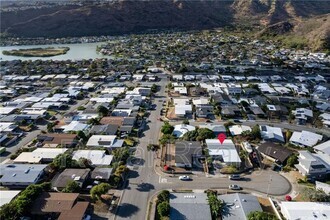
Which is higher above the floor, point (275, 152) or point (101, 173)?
point (275, 152)

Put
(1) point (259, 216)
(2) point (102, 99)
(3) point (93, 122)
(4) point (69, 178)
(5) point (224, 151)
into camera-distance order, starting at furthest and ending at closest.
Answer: (2) point (102, 99), (3) point (93, 122), (5) point (224, 151), (4) point (69, 178), (1) point (259, 216)

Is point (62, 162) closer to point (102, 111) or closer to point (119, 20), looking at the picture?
point (102, 111)

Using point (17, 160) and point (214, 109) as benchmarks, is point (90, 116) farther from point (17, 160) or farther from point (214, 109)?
point (214, 109)

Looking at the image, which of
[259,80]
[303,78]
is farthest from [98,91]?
[303,78]

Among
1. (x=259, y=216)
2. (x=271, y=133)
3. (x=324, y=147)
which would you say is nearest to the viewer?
(x=259, y=216)

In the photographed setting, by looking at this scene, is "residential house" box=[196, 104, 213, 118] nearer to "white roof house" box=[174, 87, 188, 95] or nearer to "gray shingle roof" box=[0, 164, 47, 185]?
"white roof house" box=[174, 87, 188, 95]

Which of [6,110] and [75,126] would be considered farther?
[6,110]

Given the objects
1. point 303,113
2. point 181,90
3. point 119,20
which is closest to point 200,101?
point 181,90
